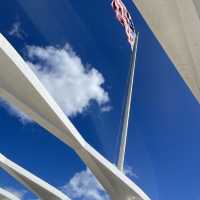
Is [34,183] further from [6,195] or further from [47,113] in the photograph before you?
[47,113]

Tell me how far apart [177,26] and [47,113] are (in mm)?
4179

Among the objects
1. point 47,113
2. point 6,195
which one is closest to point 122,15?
point 47,113

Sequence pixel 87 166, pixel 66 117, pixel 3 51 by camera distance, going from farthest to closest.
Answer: pixel 87 166 < pixel 66 117 < pixel 3 51

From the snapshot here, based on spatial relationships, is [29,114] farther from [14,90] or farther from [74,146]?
[74,146]

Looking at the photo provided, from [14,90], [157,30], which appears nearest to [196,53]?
[157,30]

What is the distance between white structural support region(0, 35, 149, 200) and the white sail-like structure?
3111 mm

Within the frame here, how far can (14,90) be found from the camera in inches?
383

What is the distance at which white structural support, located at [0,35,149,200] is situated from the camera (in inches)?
326

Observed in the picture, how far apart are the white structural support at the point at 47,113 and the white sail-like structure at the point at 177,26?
311cm

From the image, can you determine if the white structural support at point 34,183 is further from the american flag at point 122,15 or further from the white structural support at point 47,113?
the american flag at point 122,15

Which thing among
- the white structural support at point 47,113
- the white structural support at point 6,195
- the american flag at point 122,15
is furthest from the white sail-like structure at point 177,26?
the white structural support at point 6,195

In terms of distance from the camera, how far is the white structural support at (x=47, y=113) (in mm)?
8281

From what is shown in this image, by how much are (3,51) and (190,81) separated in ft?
Answer: 21.7

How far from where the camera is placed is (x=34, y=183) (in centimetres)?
2014
